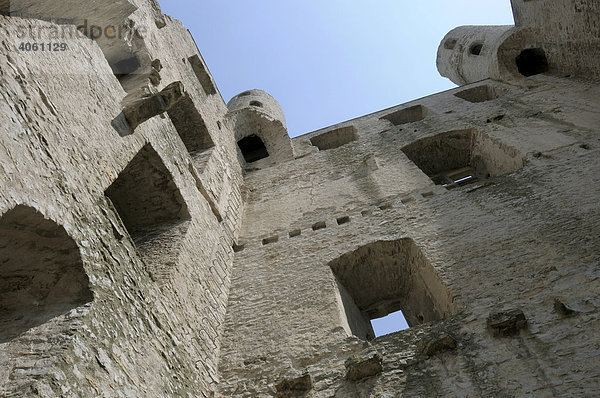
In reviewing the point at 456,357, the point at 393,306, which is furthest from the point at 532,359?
the point at 393,306

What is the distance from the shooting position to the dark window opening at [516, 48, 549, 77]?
41.4 ft

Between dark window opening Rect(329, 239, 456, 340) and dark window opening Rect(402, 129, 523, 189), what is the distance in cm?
311

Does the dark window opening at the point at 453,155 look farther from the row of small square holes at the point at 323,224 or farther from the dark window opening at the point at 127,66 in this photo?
the dark window opening at the point at 127,66

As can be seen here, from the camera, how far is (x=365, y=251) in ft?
20.9

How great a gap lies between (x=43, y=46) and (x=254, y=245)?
3.78 meters

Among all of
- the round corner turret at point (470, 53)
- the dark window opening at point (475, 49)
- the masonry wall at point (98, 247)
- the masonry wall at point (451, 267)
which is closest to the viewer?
the masonry wall at point (98, 247)

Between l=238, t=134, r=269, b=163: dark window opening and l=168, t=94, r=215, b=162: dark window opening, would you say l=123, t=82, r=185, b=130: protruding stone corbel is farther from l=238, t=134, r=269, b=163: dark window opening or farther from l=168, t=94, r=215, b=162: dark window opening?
l=238, t=134, r=269, b=163: dark window opening

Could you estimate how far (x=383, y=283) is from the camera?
6.51 meters

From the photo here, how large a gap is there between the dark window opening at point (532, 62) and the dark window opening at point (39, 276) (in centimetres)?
1216

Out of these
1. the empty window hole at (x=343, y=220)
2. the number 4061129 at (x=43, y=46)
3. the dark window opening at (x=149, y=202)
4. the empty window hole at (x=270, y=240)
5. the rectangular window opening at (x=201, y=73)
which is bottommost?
the empty window hole at (x=343, y=220)

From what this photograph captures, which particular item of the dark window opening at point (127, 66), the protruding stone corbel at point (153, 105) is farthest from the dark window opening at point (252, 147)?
the protruding stone corbel at point (153, 105)

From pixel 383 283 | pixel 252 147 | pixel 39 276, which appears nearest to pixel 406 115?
pixel 252 147

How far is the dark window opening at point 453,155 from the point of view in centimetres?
905

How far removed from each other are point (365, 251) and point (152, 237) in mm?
2622
